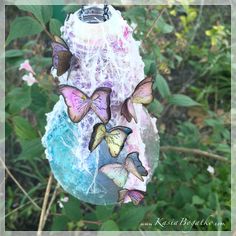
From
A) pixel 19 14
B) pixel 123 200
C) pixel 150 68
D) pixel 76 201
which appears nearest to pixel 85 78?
pixel 123 200

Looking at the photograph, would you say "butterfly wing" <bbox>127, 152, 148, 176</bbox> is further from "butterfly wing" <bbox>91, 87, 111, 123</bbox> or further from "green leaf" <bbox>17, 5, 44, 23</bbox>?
"green leaf" <bbox>17, 5, 44, 23</bbox>

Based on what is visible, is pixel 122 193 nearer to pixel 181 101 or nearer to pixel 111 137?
pixel 111 137

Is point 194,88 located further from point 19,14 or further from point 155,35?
point 19,14

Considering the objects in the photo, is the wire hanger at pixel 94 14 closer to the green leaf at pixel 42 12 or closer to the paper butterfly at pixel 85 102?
the paper butterfly at pixel 85 102

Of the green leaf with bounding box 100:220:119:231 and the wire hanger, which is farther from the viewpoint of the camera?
the green leaf with bounding box 100:220:119:231

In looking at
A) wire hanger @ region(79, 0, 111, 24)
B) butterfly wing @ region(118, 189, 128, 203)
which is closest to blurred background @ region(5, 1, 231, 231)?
wire hanger @ region(79, 0, 111, 24)

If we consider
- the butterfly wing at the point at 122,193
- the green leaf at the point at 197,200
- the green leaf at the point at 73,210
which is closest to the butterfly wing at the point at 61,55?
the butterfly wing at the point at 122,193
